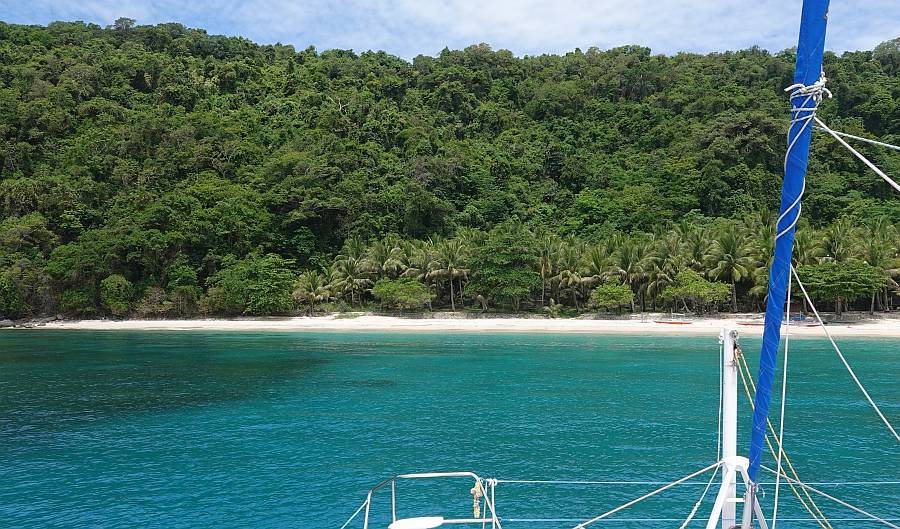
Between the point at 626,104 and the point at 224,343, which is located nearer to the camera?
the point at 224,343

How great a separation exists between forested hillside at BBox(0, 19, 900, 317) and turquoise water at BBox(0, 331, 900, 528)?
60.7ft

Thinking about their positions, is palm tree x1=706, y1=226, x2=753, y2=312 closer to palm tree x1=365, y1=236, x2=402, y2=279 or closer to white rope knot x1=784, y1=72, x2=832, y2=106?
palm tree x1=365, y1=236, x2=402, y2=279

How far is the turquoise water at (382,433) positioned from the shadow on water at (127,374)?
180 millimetres

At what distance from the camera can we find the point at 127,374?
32.7 m

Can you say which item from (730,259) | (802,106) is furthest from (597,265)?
(802,106)

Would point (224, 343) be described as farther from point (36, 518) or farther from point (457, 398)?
point (36, 518)

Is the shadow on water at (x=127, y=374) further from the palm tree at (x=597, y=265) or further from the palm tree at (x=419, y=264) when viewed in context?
the palm tree at (x=597, y=265)

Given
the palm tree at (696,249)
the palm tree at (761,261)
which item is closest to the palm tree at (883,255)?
the palm tree at (761,261)

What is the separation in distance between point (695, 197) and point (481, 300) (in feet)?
104

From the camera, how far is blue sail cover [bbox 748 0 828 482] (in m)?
4.65

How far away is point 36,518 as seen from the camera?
1359cm

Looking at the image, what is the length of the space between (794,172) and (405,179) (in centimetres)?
6972

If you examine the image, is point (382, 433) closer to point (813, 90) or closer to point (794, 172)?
point (794, 172)

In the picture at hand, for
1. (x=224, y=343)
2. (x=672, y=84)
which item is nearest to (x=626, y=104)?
(x=672, y=84)
